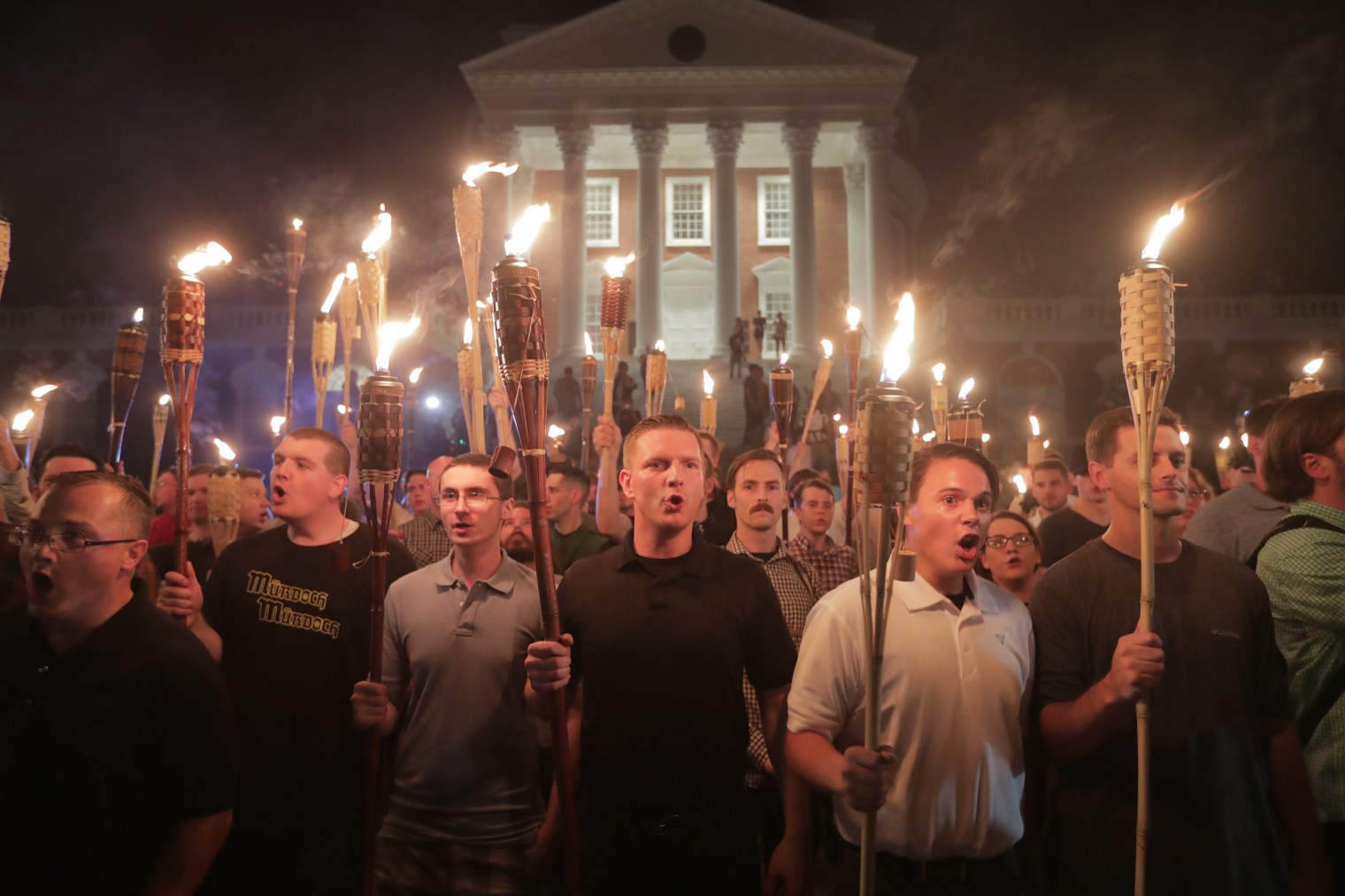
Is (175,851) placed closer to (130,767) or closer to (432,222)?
(130,767)

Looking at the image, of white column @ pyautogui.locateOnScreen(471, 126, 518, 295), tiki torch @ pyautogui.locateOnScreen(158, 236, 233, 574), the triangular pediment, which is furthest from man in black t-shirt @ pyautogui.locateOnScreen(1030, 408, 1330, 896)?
the triangular pediment

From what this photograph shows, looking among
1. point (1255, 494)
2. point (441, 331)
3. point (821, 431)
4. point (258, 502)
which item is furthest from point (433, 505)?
point (441, 331)

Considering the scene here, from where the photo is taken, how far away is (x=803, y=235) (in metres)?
32.3

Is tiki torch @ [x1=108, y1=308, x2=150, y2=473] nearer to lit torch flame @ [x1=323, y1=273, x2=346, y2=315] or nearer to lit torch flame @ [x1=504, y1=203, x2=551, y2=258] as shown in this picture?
lit torch flame @ [x1=323, y1=273, x2=346, y2=315]

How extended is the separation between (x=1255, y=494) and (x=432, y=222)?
30.3 metres

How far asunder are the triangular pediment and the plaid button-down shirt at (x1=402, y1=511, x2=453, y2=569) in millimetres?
30491

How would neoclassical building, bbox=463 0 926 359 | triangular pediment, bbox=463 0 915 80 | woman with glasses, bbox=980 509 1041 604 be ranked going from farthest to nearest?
triangular pediment, bbox=463 0 915 80, neoclassical building, bbox=463 0 926 359, woman with glasses, bbox=980 509 1041 604

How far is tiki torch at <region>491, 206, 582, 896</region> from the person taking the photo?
247 centimetres

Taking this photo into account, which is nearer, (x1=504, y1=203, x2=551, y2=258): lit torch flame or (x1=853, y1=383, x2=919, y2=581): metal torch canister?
(x1=853, y1=383, x2=919, y2=581): metal torch canister

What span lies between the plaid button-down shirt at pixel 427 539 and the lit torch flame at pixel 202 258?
8.69 ft

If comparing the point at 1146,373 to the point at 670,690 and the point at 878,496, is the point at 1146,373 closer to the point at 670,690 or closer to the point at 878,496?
the point at 878,496

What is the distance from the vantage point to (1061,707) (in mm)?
2793

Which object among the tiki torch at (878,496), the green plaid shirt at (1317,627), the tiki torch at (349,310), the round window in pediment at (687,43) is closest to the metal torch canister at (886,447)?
the tiki torch at (878,496)

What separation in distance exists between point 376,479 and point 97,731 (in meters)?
1.06
